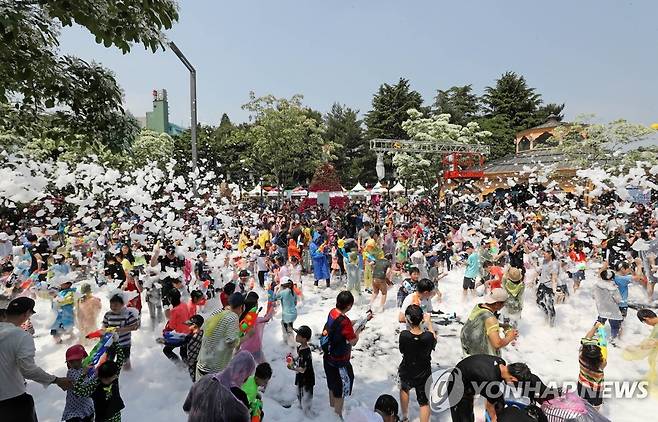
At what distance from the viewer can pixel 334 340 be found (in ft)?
15.4

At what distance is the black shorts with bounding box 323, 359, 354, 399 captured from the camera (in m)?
4.86

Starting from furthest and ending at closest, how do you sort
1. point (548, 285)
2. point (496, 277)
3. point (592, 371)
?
1. point (548, 285)
2. point (496, 277)
3. point (592, 371)

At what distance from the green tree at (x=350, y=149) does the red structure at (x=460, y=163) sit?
64.8 feet

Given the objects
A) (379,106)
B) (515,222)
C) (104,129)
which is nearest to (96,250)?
(104,129)

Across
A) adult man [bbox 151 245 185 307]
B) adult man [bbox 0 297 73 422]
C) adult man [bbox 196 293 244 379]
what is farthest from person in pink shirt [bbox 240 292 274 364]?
adult man [bbox 151 245 185 307]

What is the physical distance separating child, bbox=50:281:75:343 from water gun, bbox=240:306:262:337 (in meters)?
3.82

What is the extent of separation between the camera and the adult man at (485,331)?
445 cm

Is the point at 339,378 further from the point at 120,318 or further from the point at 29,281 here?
the point at 29,281

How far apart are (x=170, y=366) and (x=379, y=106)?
45998mm

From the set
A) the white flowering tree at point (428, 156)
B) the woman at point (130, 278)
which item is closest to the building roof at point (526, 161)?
the white flowering tree at point (428, 156)

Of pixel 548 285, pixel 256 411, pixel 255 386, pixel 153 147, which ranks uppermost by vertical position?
pixel 153 147

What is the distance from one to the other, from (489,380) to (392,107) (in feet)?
156

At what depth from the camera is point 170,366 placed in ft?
20.5

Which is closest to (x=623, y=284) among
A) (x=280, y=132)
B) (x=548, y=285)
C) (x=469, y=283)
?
(x=548, y=285)
